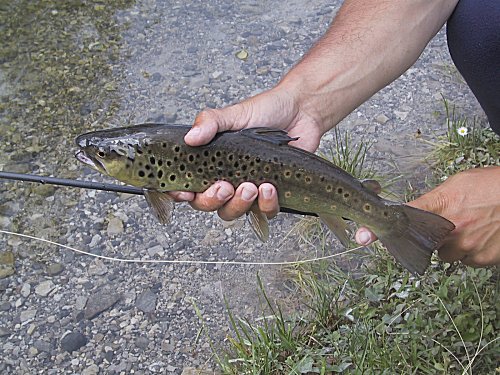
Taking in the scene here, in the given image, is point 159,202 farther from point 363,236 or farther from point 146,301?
point 146,301

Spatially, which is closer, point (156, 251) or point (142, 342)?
point (142, 342)

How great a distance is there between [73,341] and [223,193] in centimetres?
130

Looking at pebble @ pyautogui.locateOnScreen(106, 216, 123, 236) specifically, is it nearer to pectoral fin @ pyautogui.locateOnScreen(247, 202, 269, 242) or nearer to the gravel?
the gravel

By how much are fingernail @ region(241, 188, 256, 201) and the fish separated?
1.5 inches

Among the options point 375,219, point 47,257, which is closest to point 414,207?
point 375,219

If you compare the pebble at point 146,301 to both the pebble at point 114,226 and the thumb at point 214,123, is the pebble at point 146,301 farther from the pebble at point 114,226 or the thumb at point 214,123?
the thumb at point 214,123

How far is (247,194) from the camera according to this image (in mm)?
2354

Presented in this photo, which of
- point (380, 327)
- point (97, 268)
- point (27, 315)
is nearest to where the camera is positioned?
point (380, 327)

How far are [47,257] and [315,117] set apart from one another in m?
1.65

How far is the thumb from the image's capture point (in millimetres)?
2293

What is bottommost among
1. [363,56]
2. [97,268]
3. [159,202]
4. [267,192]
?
[97,268]

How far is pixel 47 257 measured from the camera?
11.9 ft

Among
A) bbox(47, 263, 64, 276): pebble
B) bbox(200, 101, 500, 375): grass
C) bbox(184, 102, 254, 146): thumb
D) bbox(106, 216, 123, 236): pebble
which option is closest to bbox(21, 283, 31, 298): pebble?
bbox(47, 263, 64, 276): pebble

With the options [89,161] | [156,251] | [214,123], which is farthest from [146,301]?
[214,123]
